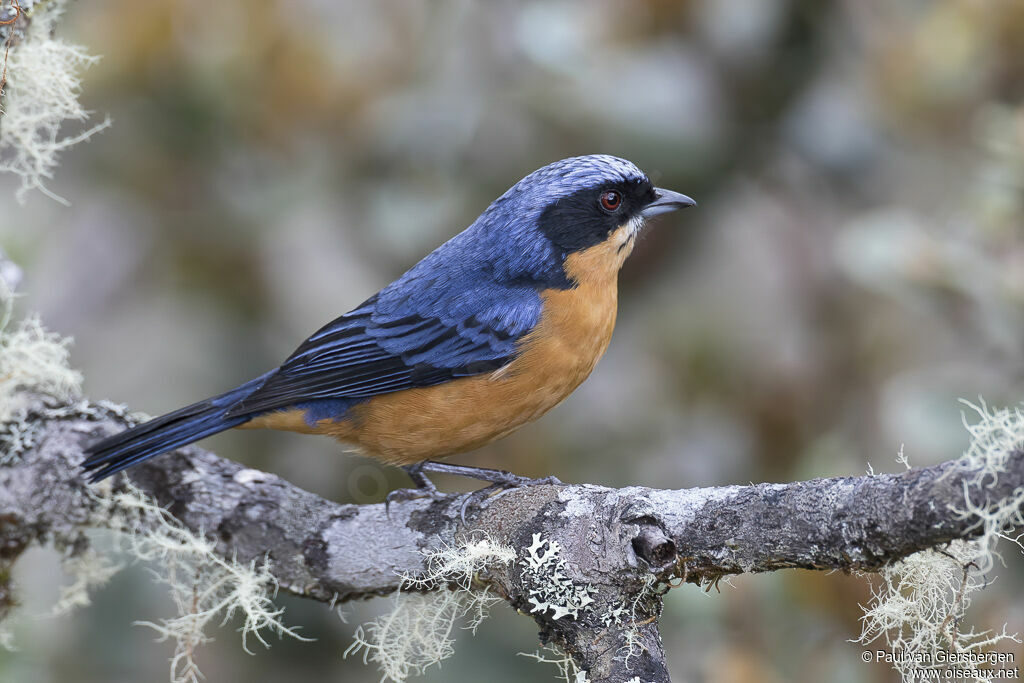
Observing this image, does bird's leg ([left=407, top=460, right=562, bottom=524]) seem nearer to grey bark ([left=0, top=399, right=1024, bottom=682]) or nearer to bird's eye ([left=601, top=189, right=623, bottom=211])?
grey bark ([left=0, top=399, right=1024, bottom=682])

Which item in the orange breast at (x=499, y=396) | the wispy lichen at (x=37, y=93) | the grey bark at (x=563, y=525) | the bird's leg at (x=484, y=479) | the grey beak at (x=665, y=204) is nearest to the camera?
the grey bark at (x=563, y=525)

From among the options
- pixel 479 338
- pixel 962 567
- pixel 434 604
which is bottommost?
pixel 962 567

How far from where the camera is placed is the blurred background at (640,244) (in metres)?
3.44

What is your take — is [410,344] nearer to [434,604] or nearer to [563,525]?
[434,604]

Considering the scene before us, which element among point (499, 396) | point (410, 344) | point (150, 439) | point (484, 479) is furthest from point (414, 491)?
point (150, 439)

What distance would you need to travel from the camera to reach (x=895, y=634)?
308cm

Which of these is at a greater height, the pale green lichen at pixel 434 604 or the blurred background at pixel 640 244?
the blurred background at pixel 640 244

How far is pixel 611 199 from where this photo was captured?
3514mm

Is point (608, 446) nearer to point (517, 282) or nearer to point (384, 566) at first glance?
point (517, 282)

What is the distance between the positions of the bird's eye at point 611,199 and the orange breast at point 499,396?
15 centimetres

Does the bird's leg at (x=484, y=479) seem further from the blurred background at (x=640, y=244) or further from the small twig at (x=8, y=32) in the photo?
the small twig at (x=8, y=32)

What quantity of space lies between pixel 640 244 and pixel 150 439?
1.90 meters

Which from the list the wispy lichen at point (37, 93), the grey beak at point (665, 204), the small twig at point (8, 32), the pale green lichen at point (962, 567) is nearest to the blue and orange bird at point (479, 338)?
the grey beak at point (665, 204)

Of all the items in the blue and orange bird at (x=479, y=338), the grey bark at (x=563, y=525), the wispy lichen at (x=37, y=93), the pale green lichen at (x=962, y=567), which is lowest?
the pale green lichen at (x=962, y=567)
